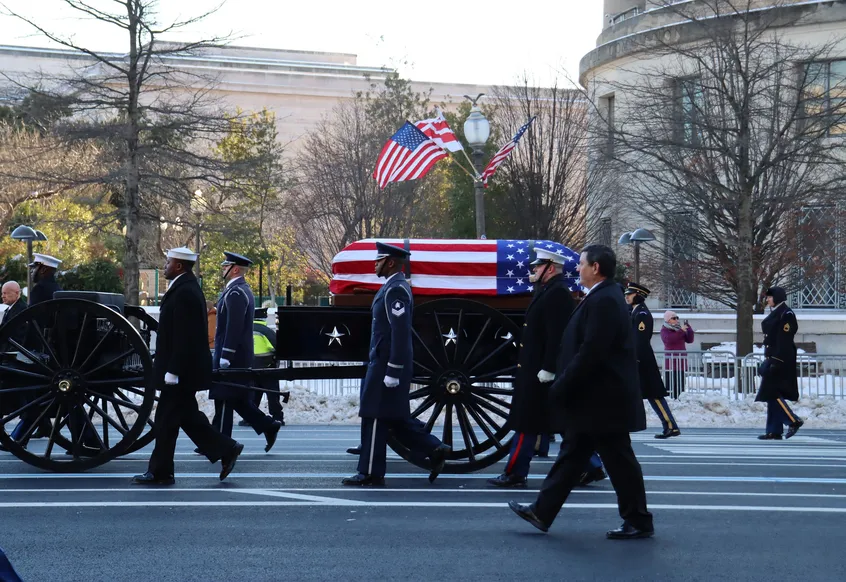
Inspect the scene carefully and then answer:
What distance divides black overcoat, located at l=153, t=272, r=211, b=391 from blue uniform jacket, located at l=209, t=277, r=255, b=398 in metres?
1.43

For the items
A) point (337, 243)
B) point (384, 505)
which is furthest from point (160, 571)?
point (337, 243)

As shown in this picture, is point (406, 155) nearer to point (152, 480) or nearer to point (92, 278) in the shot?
point (152, 480)

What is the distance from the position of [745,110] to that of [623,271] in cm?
1011

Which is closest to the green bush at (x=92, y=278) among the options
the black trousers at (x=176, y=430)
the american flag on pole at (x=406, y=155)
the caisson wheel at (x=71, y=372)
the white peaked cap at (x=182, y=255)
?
the american flag on pole at (x=406, y=155)

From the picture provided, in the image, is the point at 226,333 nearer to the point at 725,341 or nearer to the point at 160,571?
the point at 160,571

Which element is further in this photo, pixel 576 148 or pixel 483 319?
pixel 576 148

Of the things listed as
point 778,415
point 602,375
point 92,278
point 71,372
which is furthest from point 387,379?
point 92,278

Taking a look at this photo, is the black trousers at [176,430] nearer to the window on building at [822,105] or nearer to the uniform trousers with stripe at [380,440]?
the uniform trousers with stripe at [380,440]


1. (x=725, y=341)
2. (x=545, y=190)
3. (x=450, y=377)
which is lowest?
(x=725, y=341)

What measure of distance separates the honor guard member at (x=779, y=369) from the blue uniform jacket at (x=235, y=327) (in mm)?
6334

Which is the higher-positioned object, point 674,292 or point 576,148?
point 576,148

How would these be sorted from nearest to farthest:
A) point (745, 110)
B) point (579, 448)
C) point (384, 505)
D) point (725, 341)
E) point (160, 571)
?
point (160, 571), point (579, 448), point (384, 505), point (745, 110), point (725, 341)

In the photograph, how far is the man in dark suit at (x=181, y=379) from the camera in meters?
8.79

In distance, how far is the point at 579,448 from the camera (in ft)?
23.3
